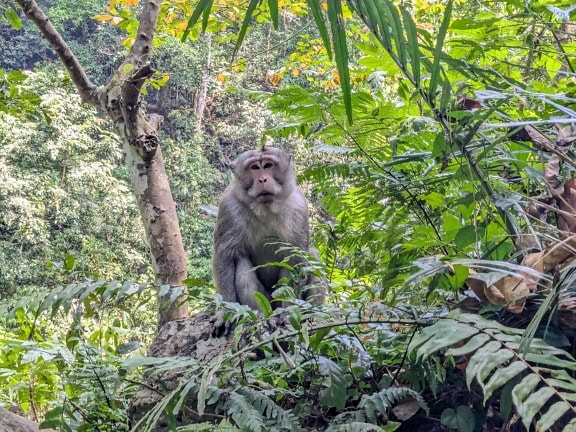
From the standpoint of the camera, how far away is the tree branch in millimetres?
3905

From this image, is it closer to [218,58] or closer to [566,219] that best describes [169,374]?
[566,219]

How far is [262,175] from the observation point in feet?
11.6

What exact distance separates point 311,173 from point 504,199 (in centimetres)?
111

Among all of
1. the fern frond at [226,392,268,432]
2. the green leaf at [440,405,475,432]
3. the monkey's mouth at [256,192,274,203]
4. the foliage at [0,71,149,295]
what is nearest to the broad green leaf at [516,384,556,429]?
the green leaf at [440,405,475,432]

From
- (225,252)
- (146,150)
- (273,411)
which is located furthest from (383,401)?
(146,150)

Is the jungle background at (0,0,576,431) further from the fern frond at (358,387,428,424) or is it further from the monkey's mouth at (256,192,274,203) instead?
the monkey's mouth at (256,192,274,203)

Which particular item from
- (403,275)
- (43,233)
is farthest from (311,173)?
(43,233)

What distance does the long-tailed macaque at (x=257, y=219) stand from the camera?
11.3 feet

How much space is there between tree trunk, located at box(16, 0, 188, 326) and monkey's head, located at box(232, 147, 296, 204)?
427 mm

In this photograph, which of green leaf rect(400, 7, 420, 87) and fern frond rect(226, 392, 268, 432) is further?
fern frond rect(226, 392, 268, 432)

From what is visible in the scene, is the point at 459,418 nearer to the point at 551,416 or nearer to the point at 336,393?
the point at 336,393

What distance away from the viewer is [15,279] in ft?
40.7

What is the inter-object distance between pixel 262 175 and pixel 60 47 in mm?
1601

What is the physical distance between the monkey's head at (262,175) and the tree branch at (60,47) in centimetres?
117
